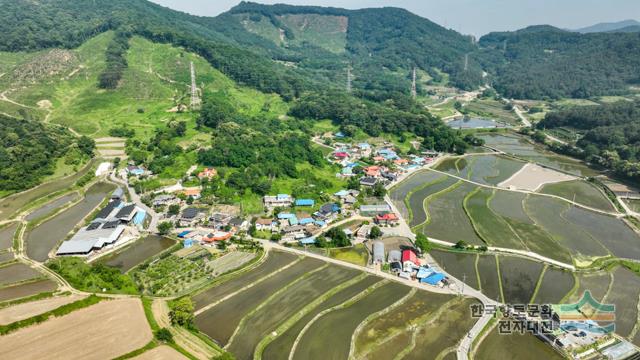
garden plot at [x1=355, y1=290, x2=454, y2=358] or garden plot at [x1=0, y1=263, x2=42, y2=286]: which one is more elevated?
garden plot at [x1=355, y1=290, x2=454, y2=358]

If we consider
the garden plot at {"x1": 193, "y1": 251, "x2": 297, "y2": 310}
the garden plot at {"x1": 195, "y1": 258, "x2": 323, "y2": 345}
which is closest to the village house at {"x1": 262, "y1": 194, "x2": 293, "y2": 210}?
the garden plot at {"x1": 193, "y1": 251, "x2": 297, "y2": 310}

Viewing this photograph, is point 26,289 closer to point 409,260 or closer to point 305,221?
point 305,221

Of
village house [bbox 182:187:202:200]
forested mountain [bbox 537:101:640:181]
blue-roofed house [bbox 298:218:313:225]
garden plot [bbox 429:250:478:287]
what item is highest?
Result: forested mountain [bbox 537:101:640:181]

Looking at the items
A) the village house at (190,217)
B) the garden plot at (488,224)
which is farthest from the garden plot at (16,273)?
the garden plot at (488,224)

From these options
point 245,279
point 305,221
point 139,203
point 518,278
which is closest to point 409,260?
point 518,278

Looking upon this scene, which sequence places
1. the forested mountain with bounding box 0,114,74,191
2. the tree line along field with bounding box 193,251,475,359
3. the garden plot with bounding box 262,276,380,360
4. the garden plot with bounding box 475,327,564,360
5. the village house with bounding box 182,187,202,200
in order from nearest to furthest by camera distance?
the garden plot with bounding box 475,327,564,360 < the garden plot with bounding box 262,276,380,360 < the tree line along field with bounding box 193,251,475,359 < the village house with bounding box 182,187,202,200 < the forested mountain with bounding box 0,114,74,191

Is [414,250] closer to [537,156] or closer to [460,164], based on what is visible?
[460,164]

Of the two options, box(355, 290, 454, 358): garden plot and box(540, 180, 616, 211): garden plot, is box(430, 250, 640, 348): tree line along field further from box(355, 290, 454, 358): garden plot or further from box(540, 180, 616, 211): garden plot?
box(540, 180, 616, 211): garden plot

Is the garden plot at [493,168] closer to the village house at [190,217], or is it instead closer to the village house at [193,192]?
the village house at [193,192]
